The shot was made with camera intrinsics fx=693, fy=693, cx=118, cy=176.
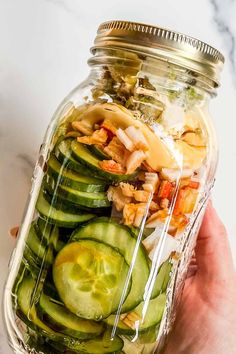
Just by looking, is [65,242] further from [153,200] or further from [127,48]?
[127,48]

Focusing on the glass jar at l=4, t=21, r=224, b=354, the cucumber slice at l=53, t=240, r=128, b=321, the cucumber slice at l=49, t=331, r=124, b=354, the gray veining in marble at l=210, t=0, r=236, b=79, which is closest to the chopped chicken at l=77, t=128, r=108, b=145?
the glass jar at l=4, t=21, r=224, b=354

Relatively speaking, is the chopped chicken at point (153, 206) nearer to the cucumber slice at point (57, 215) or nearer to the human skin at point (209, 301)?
the cucumber slice at point (57, 215)

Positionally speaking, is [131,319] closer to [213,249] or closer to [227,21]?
[213,249]

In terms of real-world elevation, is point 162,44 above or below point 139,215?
above

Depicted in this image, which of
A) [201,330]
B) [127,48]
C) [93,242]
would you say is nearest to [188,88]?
[127,48]

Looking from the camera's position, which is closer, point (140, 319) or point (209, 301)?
point (140, 319)

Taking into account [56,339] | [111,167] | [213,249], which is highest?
[111,167]

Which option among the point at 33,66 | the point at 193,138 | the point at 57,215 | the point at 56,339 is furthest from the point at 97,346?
the point at 33,66
